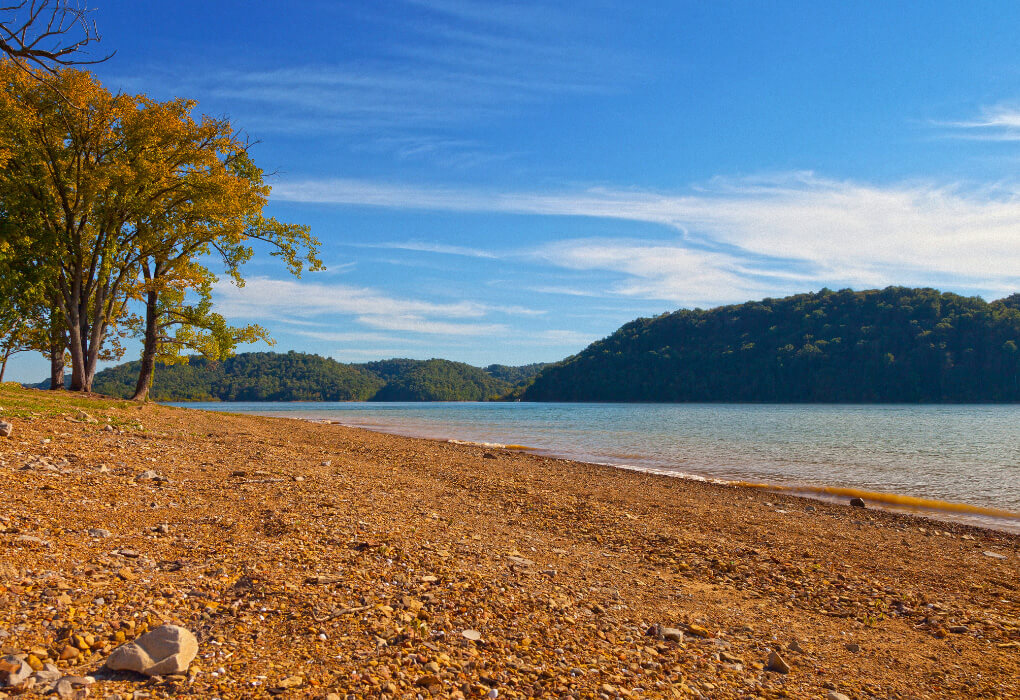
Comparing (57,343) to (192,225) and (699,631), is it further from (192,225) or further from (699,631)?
(699,631)

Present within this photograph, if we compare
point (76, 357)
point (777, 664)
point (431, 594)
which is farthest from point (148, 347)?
point (777, 664)

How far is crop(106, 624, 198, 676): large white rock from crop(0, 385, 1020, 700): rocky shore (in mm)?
15

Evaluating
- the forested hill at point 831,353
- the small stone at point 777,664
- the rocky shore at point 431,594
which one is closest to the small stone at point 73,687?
the rocky shore at point 431,594

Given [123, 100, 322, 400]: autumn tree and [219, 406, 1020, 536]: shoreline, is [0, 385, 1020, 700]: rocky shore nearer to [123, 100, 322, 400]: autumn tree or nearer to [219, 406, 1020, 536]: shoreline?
[219, 406, 1020, 536]: shoreline

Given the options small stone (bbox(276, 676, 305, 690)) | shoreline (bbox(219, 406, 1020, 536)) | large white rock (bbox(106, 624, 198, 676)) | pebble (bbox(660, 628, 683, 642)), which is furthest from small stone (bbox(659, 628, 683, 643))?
shoreline (bbox(219, 406, 1020, 536))

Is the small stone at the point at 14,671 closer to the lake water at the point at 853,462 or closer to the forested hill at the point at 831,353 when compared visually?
the lake water at the point at 853,462

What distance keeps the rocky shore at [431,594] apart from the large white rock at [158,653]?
0.05 feet

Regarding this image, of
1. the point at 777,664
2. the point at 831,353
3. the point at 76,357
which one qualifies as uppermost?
the point at 831,353

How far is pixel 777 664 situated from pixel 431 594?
11.3 ft

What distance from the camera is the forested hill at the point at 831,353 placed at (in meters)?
137

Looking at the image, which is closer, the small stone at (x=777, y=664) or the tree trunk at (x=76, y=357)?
the small stone at (x=777, y=664)

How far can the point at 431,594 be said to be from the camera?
5891 millimetres

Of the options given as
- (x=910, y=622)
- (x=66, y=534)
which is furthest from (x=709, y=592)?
(x=66, y=534)

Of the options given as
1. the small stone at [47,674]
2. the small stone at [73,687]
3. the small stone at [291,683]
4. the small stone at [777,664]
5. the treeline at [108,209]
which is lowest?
the small stone at [777,664]
